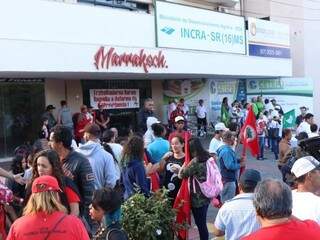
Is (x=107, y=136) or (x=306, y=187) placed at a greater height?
(x=107, y=136)

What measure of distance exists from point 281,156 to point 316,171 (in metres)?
4.71

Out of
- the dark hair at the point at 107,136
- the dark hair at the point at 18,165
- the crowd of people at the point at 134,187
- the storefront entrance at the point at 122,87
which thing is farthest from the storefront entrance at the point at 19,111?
the dark hair at the point at 18,165

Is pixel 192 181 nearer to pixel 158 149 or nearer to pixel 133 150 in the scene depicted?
pixel 133 150

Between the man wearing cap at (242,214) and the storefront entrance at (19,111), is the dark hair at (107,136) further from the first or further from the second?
the storefront entrance at (19,111)

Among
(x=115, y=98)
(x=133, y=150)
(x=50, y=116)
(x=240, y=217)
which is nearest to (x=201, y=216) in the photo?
(x=133, y=150)

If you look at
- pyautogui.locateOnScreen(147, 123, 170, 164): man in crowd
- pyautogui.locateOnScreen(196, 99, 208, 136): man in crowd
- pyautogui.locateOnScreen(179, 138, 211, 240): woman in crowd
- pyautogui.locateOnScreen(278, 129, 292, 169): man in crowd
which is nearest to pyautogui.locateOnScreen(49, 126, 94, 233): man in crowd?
pyautogui.locateOnScreen(179, 138, 211, 240): woman in crowd

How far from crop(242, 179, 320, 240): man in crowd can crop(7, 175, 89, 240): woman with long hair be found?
121 cm

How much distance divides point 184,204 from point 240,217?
8.09ft

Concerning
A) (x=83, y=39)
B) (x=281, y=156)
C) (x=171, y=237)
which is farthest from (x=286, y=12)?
(x=171, y=237)

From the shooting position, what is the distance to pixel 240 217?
14.5ft

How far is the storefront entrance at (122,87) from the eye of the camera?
19406 mm

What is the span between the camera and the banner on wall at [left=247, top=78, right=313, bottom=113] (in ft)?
87.5

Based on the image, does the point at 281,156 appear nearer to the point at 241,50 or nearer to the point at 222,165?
the point at 222,165

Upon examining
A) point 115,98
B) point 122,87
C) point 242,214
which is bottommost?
point 242,214
